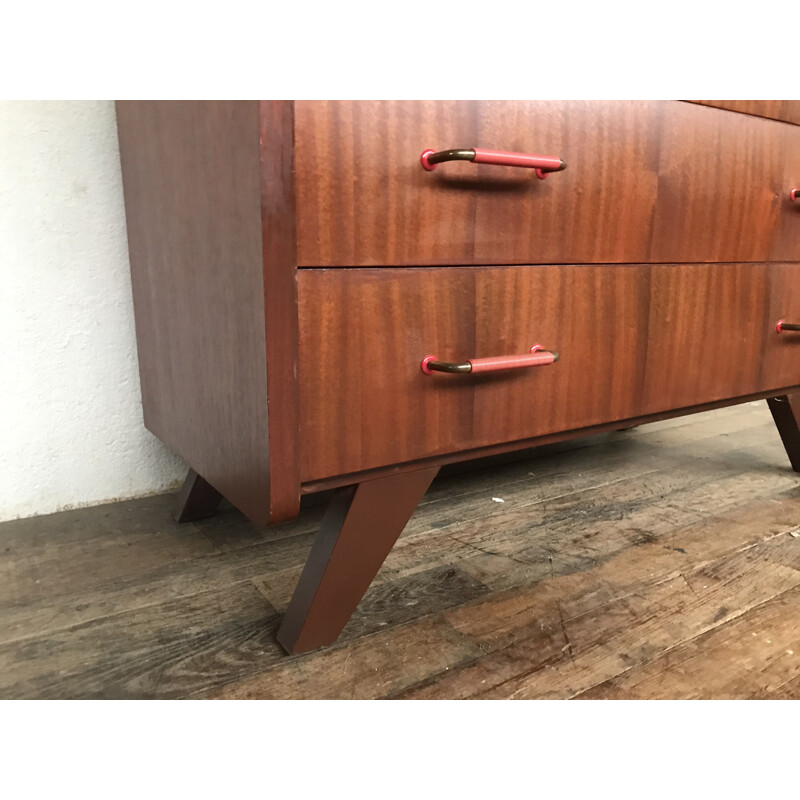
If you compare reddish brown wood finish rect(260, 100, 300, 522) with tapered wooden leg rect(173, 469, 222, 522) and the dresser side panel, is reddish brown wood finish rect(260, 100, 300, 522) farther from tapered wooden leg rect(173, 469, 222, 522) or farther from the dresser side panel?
tapered wooden leg rect(173, 469, 222, 522)

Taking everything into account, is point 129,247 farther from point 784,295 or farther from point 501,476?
point 784,295

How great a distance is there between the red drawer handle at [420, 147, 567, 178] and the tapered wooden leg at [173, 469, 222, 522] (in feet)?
1.89

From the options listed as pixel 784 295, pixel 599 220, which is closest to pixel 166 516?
pixel 599 220

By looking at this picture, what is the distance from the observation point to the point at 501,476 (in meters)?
1.25

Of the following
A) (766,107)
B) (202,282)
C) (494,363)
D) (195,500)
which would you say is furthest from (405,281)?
(766,107)

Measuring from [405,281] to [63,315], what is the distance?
1.99ft

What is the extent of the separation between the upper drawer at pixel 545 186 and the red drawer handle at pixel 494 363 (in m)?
0.10

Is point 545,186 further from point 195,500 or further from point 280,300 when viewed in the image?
point 195,500

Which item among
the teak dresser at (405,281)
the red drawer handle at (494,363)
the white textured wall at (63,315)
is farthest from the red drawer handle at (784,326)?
the white textured wall at (63,315)

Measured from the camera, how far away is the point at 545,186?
2.33 ft

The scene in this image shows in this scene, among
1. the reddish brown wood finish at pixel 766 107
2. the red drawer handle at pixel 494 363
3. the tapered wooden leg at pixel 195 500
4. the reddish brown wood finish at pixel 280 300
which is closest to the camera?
the reddish brown wood finish at pixel 280 300

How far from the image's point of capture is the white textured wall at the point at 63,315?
3.05 ft

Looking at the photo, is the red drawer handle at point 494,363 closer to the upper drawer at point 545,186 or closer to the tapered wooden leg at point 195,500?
the upper drawer at point 545,186

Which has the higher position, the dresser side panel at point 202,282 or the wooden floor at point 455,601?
the dresser side panel at point 202,282
